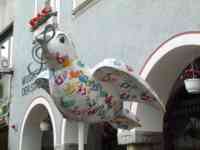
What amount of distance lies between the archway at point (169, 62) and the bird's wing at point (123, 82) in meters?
1.77

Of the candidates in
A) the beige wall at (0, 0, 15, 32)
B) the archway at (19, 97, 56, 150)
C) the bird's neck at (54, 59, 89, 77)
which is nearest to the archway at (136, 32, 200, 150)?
the bird's neck at (54, 59, 89, 77)

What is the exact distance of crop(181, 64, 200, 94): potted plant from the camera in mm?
7602

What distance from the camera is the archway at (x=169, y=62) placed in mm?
7500

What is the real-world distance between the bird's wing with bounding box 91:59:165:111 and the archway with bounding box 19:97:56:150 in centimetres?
730

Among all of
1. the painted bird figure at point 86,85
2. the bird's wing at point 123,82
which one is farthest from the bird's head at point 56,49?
the bird's wing at point 123,82

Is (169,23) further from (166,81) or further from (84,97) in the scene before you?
(84,97)

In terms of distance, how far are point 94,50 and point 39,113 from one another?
13.1ft

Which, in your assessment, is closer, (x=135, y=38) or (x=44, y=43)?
(x=44, y=43)

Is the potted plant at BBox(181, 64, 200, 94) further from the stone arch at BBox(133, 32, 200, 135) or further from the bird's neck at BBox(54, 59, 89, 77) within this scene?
the bird's neck at BBox(54, 59, 89, 77)

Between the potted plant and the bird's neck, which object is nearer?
the bird's neck

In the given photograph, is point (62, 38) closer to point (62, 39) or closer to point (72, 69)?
point (62, 39)

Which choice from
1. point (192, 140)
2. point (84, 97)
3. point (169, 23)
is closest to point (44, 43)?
point (84, 97)

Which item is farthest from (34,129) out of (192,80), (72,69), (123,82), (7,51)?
(123,82)

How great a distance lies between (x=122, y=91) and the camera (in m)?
5.86
